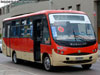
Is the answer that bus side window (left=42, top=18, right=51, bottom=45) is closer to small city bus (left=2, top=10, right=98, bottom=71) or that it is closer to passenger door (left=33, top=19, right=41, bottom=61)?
small city bus (left=2, top=10, right=98, bottom=71)

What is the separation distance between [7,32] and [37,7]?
127ft

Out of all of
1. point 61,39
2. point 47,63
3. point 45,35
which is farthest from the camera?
point 45,35

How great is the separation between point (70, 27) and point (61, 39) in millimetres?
796

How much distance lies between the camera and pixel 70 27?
13266 mm

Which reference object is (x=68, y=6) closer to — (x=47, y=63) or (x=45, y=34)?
(x=45, y=34)

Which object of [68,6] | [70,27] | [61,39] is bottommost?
[61,39]

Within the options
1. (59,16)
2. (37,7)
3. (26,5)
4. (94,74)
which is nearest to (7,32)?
(59,16)

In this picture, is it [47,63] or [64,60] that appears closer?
[64,60]

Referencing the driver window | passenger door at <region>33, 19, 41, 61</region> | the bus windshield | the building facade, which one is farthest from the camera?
the building facade

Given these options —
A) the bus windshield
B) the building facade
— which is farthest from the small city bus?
the building facade

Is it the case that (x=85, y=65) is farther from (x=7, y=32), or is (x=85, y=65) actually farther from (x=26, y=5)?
(x=26, y=5)

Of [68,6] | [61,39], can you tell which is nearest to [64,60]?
[61,39]

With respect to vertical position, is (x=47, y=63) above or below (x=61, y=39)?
below

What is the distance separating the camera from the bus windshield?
1297 centimetres
